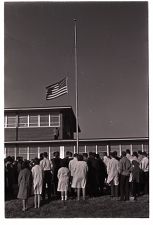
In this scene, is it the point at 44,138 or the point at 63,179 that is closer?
the point at 63,179

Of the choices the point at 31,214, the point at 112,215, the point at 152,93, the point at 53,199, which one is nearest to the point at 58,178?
the point at 53,199

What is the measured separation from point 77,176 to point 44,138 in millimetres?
13462

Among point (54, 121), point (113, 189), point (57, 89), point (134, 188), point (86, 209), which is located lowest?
point (86, 209)

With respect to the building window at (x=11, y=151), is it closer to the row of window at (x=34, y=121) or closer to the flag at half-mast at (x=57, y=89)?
the row of window at (x=34, y=121)

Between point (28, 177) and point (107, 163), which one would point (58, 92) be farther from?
point (28, 177)

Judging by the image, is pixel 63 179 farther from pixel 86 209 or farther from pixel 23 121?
pixel 23 121

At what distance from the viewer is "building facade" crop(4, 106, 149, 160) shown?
2822 cm

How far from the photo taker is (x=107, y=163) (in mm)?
16438

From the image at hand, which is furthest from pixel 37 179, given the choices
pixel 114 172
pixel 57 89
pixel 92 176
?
pixel 57 89

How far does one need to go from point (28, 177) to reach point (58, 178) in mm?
1435

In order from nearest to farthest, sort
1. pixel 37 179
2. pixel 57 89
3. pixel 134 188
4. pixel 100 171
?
pixel 37 179 < pixel 134 188 < pixel 100 171 < pixel 57 89

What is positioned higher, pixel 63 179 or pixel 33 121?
pixel 33 121

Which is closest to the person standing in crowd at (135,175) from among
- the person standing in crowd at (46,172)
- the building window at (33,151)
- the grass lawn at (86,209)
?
the grass lawn at (86,209)

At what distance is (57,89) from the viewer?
20875 millimetres
